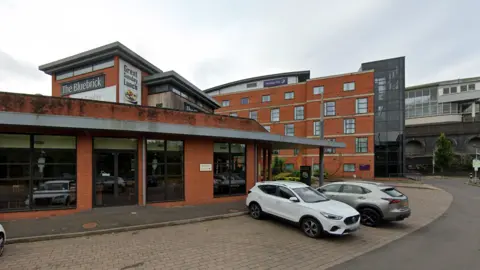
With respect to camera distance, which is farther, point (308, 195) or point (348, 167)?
point (348, 167)

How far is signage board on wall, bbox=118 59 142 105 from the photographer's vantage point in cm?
1795

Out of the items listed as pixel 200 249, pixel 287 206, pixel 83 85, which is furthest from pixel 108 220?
pixel 83 85

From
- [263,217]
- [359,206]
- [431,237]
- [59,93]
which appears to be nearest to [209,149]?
[263,217]

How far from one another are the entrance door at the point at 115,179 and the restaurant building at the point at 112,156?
0.03 m

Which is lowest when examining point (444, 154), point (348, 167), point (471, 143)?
point (348, 167)

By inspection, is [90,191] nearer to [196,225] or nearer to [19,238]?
[19,238]

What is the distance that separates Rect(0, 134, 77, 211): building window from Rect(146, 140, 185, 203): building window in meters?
2.66

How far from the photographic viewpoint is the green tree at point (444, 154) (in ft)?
140

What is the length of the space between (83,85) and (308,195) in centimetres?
1855

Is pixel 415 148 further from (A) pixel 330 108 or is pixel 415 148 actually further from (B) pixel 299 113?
(B) pixel 299 113

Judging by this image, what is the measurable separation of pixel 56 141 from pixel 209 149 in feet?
19.1

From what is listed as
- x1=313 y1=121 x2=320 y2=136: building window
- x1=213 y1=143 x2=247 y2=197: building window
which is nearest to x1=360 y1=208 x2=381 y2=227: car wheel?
x1=213 y1=143 x2=247 y2=197: building window

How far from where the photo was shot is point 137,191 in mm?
10227

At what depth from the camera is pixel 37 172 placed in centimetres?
878
